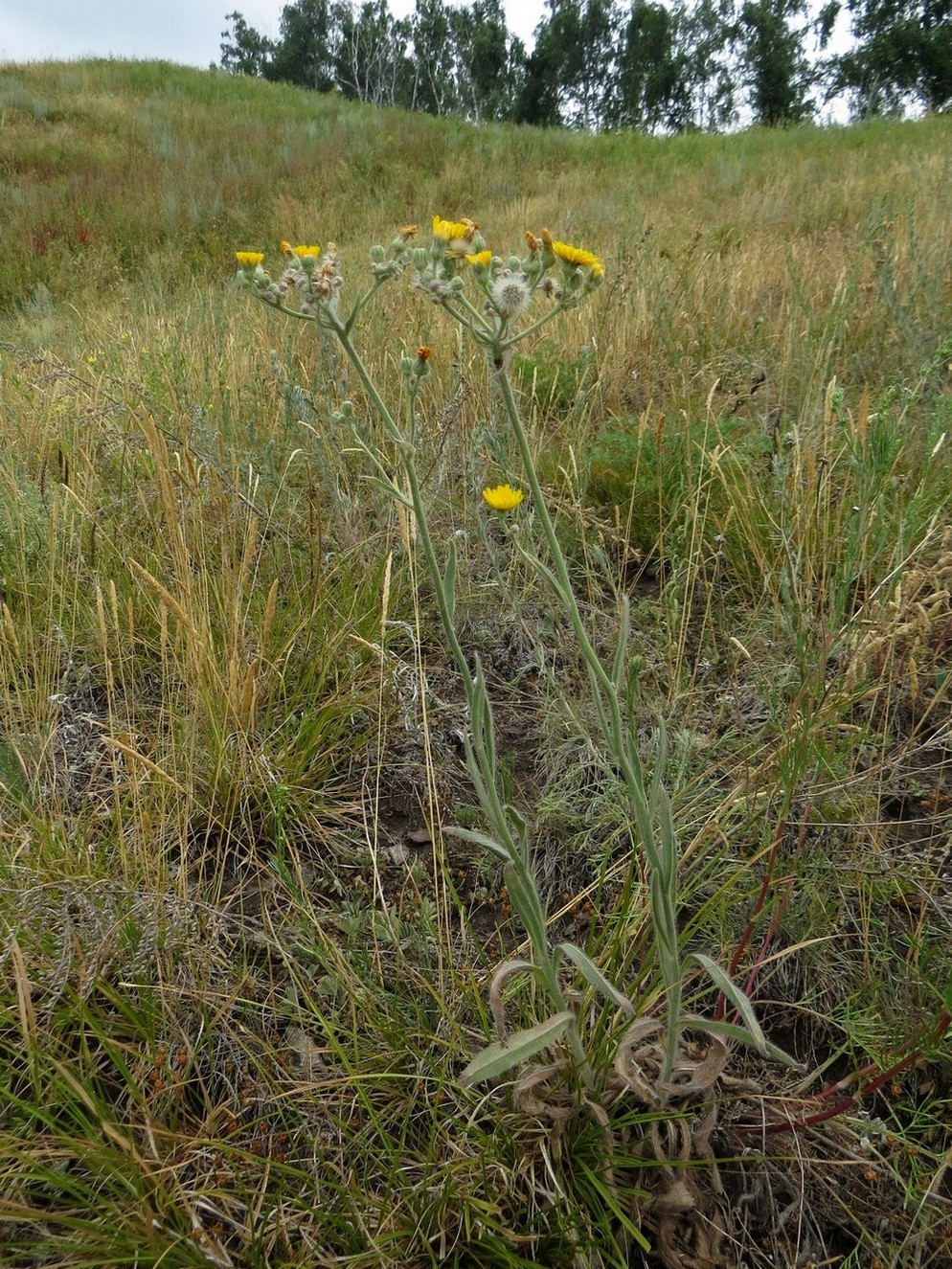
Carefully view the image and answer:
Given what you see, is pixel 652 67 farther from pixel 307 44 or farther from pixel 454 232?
pixel 454 232

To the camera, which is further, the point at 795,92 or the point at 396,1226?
the point at 795,92

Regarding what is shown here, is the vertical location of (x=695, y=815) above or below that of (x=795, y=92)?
below

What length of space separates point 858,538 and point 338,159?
10.8m

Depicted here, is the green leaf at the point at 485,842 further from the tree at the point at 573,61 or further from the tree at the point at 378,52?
the tree at the point at 573,61

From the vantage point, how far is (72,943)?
3.74 feet

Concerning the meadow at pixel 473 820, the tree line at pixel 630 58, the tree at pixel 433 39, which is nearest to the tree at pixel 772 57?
the tree line at pixel 630 58

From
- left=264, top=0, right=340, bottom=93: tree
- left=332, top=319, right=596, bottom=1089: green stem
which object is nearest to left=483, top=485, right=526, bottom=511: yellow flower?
left=332, top=319, right=596, bottom=1089: green stem

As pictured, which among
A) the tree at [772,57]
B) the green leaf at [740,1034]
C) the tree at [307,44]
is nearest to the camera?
the green leaf at [740,1034]

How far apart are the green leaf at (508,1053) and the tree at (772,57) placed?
111 feet

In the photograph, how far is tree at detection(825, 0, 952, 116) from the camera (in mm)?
21844

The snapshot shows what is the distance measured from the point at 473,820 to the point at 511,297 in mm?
972

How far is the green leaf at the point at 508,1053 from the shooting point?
0.81 meters

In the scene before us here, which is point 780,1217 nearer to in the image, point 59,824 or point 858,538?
point 858,538

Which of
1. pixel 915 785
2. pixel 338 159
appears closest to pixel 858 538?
pixel 915 785
